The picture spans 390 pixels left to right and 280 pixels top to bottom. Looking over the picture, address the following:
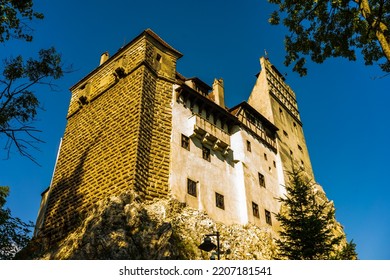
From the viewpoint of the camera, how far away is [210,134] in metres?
24.5

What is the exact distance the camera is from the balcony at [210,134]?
78.2ft

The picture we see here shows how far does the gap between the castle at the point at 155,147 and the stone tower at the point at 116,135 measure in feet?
0.23

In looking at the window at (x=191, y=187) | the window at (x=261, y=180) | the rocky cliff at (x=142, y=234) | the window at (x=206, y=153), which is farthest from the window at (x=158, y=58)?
the window at (x=261, y=180)

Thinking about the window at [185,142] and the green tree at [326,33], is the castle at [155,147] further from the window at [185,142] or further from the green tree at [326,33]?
the green tree at [326,33]

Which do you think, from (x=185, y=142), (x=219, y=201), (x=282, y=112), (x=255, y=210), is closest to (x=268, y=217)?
(x=255, y=210)

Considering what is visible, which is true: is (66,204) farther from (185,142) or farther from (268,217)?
(268,217)

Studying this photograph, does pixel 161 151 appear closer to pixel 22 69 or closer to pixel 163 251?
pixel 163 251

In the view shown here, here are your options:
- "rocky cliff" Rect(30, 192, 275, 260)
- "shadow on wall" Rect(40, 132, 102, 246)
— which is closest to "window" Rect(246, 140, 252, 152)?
"rocky cliff" Rect(30, 192, 275, 260)

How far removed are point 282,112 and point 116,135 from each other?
2369 centimetres

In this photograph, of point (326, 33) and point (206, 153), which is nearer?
point (326, 33)

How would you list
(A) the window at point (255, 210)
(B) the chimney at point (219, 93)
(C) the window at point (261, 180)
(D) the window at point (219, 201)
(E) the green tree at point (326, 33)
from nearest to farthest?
(E) the green tree at point (326, 33), (D) the window at point (219, 201), (A) the window at point (255, 210), (C) the window at point (261, 180), (B) the chimney at point (219, 93)

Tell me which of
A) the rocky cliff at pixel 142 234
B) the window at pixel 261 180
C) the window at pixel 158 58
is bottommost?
the rocky cliff at pixel 142 234

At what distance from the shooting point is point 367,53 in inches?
538

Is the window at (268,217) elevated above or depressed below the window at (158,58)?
below
